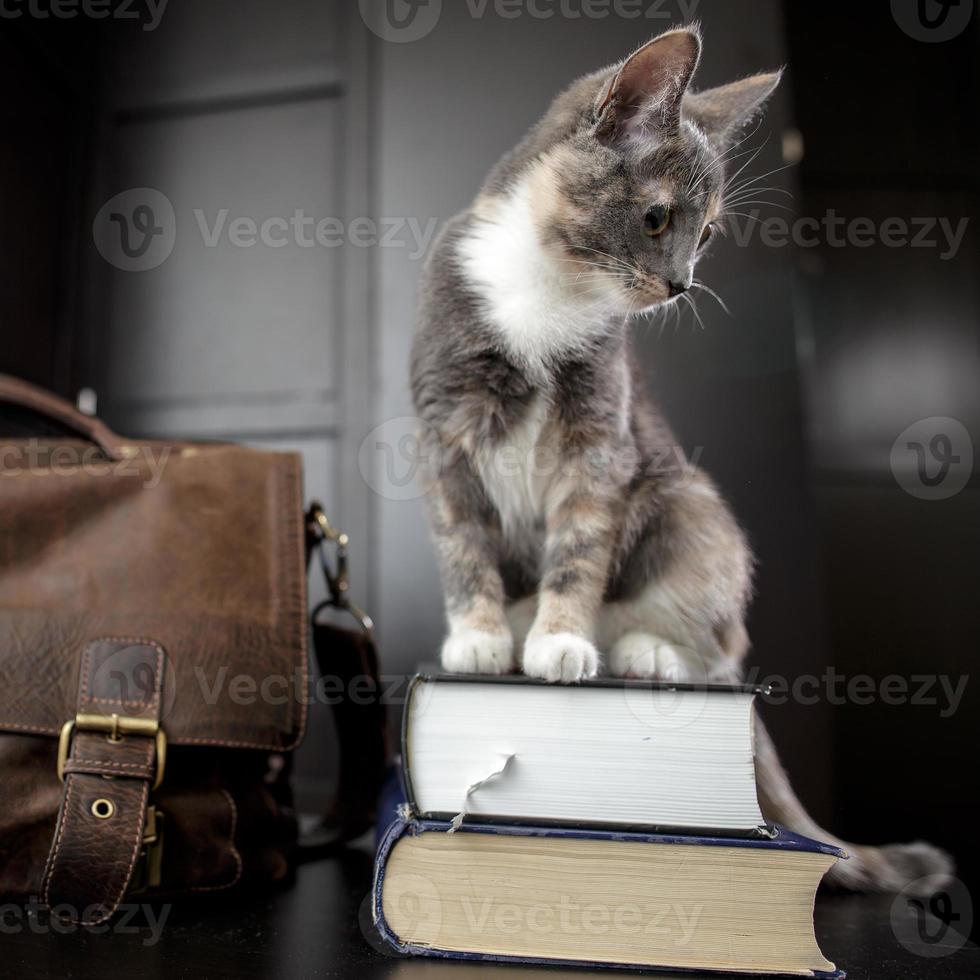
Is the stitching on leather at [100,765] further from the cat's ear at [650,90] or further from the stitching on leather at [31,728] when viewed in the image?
the cat's ear at [650,90]

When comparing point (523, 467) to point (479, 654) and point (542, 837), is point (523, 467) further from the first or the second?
point (542, 837)

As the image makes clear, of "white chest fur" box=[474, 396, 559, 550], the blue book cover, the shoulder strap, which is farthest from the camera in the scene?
the shoulder strap

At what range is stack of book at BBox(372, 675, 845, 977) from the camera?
0.51 m

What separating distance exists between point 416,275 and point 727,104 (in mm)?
482

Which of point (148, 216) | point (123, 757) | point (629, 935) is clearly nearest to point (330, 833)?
point (123, 757)

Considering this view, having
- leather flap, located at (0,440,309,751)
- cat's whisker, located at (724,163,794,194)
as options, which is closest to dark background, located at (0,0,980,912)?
cat's whisker, located at (724,163,794,194)

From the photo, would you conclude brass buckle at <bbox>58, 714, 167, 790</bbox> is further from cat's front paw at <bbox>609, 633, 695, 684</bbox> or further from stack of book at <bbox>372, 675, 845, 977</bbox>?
cat's front paw at <bbox>609, 633, 695, 684</bbox>

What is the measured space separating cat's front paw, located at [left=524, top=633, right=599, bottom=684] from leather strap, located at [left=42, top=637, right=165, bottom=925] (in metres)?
0.30

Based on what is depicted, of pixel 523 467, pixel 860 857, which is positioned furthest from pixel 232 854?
pixel 860 857

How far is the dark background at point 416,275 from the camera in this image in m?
0.79

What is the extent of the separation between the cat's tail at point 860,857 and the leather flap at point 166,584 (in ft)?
1.27

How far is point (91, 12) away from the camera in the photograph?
1264mm

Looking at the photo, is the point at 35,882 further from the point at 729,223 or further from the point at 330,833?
the point at 729,223

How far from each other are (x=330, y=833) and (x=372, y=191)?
85cm
